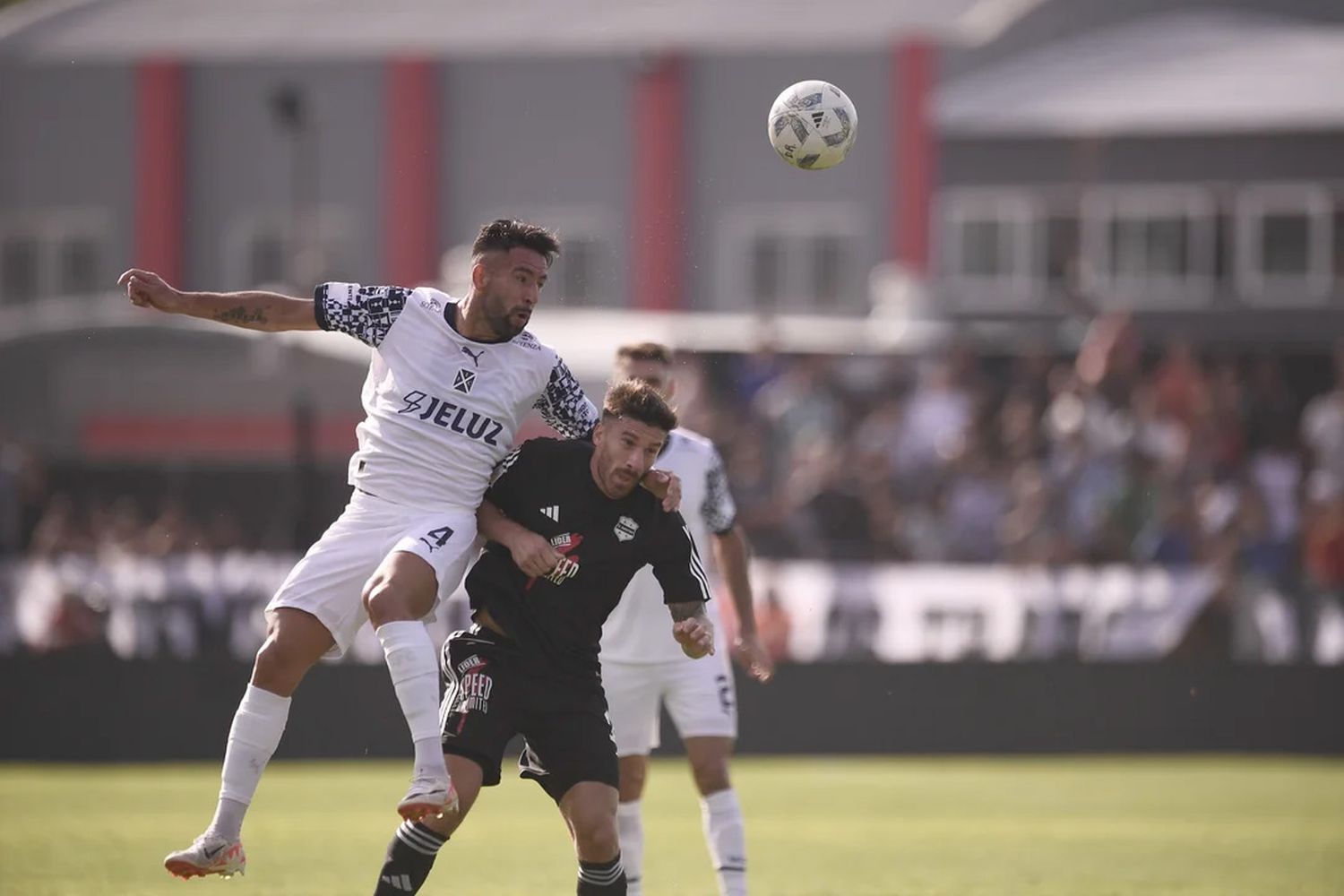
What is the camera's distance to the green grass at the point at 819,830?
1077 cm

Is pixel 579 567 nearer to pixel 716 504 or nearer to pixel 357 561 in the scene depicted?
pixel 357 561

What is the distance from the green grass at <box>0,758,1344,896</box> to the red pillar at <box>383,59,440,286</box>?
75.7 ft

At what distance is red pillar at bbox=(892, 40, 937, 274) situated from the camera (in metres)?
38.2

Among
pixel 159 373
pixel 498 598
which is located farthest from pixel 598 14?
pixel 498 598

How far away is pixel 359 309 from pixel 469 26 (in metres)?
33.2

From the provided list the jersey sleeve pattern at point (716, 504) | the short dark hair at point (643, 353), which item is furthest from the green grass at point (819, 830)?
the short dark hair at point (643, 353)

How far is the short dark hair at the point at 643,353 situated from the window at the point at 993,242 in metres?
29.7

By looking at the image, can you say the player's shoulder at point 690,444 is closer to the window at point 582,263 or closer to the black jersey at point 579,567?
the black jersey at point 579,567

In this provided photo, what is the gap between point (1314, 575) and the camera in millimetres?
18109

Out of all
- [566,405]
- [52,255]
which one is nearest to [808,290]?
[52,255]

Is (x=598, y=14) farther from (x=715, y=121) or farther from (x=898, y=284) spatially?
(x=898, y=284)

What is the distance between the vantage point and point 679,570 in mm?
7828

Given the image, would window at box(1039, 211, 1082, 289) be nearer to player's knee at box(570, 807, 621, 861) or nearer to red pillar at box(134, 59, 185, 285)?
red pillar at box(134, 59, 185, 285)

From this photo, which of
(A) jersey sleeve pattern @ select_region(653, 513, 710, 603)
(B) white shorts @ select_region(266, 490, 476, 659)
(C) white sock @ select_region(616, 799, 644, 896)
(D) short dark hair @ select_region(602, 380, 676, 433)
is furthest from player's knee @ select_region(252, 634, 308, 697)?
(C) white sock @ select_region(616, 799, 644, 896)
